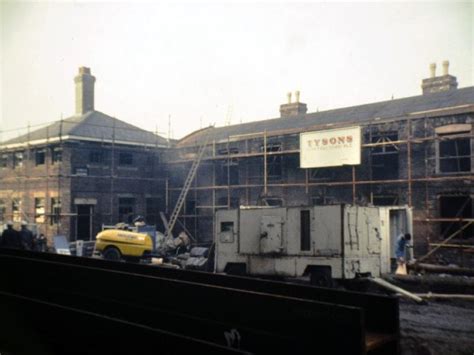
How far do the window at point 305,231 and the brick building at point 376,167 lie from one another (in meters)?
7.66

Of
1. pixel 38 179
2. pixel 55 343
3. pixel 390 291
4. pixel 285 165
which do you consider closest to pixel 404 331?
pixel 390 291

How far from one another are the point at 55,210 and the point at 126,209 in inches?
173

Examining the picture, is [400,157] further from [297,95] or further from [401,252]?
[297,95]

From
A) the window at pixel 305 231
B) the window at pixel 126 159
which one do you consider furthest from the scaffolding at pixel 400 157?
the window at pixel 305 231

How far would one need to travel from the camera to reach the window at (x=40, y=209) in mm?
27547

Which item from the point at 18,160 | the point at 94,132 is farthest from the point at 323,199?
the point at 18,160

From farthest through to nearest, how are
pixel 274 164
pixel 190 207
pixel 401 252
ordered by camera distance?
pixel 190 207, pixel 274 164, pixel 401 252

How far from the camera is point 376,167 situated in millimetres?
21891

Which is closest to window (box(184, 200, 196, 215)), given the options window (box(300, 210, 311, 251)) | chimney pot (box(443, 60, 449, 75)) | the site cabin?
the site cabin

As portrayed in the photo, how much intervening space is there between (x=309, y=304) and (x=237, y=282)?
205 centimetres

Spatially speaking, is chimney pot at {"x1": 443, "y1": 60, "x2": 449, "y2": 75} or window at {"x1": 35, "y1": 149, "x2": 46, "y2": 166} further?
window at {"x1": 35, "y1": 149, "x2": 46, "y2": 166}

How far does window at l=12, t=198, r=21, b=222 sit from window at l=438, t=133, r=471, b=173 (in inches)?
1038

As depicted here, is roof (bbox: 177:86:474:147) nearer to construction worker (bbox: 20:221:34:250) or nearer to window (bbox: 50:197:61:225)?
window (bbox: 50:197:61:225)

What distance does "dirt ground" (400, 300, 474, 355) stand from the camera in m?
8.22
